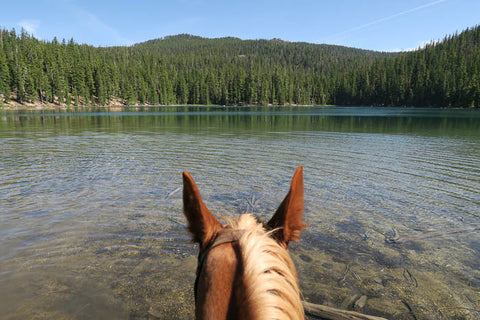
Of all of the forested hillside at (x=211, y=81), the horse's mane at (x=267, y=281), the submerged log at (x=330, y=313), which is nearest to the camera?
the horse's mane at (x=267, y=281)

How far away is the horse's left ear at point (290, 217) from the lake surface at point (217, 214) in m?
3.41

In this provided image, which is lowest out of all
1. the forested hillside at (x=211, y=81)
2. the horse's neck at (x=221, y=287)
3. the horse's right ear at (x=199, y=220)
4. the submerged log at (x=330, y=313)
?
the submerged log at (x=330, y=313)

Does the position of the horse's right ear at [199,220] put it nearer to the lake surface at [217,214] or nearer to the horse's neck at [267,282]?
the horse's neck at [267,282]

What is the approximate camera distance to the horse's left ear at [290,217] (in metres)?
1.53

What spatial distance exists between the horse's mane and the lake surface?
3.63m

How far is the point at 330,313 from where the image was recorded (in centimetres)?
415

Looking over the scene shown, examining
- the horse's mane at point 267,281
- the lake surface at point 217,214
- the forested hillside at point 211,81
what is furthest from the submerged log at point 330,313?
the forested hillside at point 211,81

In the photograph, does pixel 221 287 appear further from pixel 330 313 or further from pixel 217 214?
pixel 217 214

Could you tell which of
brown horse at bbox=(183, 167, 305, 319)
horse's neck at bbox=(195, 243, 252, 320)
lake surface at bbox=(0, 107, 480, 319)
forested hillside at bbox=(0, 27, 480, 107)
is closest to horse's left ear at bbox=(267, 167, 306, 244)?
brown horse at bbox=(183, 167, 305, 319)

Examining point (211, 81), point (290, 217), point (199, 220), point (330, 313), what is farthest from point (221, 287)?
point (211, 81)

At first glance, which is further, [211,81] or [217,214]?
[211,81]

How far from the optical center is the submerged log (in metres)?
4.07

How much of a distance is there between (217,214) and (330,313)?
14.5 ft

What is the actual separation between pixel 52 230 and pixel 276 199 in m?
6.39
